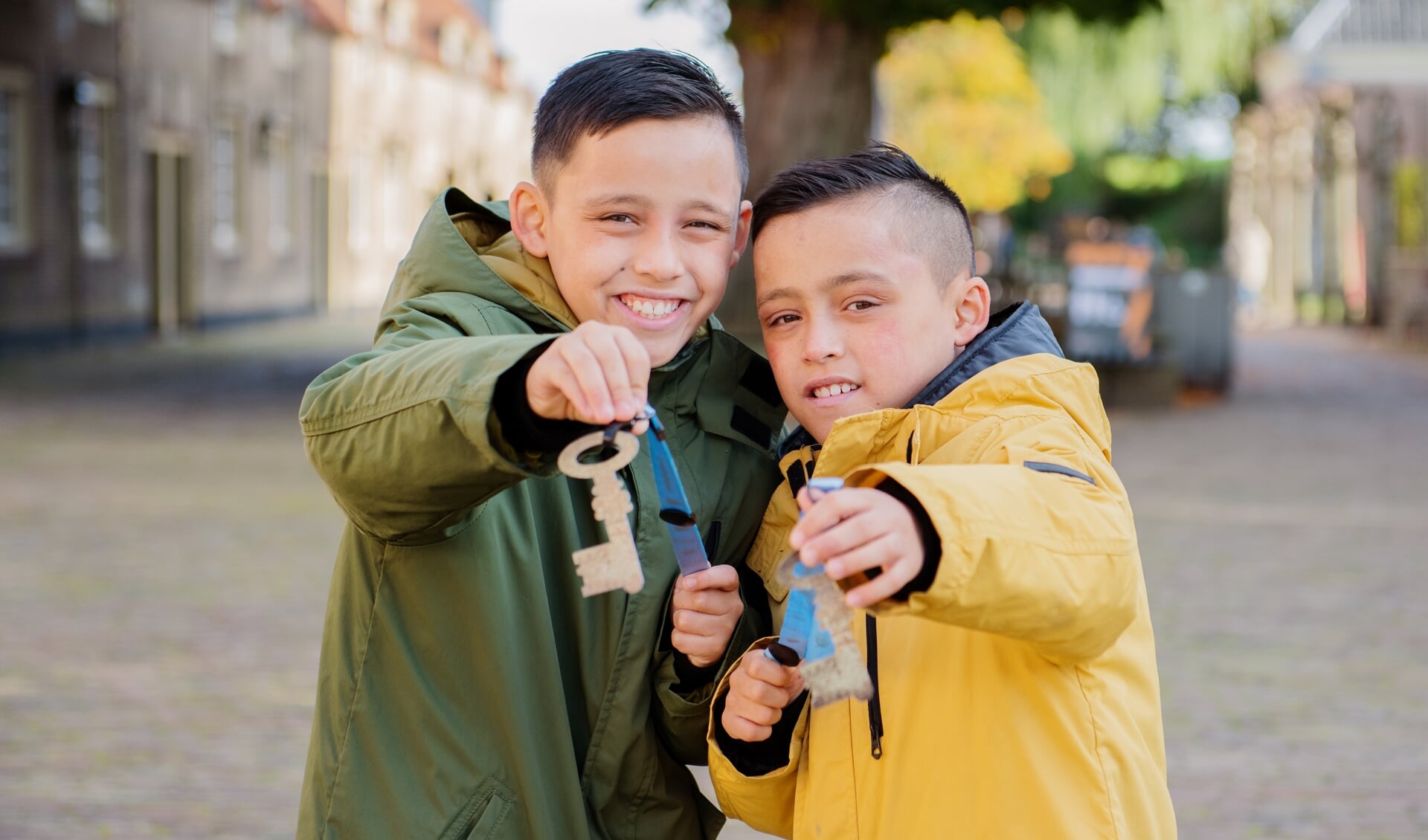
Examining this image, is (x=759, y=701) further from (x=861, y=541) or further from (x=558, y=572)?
(x=861, y=541)

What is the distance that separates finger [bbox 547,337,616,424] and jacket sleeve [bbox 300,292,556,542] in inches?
3.6

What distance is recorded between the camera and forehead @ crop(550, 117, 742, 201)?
5.81ft

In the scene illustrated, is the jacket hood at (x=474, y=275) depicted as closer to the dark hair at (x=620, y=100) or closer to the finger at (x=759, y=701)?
the dark hair at (x=620, y=100)

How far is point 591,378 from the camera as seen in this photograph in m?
1.37

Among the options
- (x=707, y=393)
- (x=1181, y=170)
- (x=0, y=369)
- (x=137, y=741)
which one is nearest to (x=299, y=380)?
(x=0, y=369)

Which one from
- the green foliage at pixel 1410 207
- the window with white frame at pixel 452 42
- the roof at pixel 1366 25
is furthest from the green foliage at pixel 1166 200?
the green foliage at pixel 1410 207

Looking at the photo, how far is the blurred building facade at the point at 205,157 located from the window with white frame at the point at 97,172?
0.03 meters

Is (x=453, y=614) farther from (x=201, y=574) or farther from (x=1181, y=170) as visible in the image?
(x=1181, y=170)

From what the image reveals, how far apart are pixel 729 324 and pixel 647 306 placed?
38.0 feet

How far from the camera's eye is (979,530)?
54.2 inches

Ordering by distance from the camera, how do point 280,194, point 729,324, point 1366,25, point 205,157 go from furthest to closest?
point 280,194, point 1366,25, point 205,157, point 729,324

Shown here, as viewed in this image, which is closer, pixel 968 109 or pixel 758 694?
pixel 758 694

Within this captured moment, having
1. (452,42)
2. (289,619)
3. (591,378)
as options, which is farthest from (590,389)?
(452,42)

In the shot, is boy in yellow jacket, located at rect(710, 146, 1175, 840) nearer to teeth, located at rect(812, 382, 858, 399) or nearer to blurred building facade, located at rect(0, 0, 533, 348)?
teeth, located at rect(812, 382, 858, 399)
